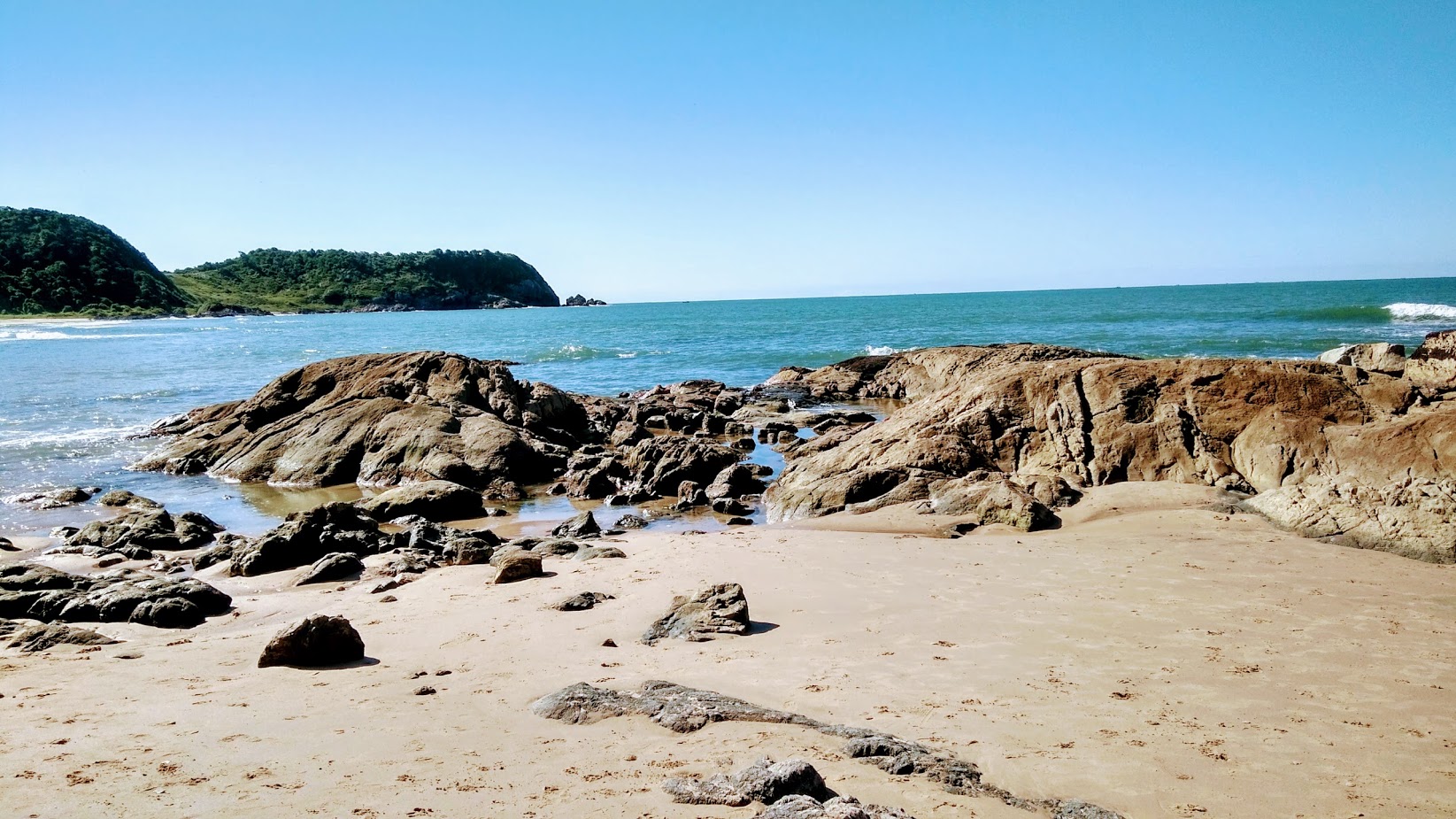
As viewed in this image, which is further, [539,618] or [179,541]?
[179,541]

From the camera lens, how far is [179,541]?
1166cm

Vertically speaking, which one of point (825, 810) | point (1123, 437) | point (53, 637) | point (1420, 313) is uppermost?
point (1420, 313)

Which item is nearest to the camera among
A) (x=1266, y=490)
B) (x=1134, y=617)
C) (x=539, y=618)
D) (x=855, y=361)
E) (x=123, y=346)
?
(x=1134, y=617)

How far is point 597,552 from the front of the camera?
9977mm

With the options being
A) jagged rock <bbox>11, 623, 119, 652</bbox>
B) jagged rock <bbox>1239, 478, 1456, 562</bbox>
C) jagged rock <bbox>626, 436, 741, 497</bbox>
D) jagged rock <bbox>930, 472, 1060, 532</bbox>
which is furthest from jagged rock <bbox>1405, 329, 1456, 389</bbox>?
jagged rock <bbox>11, 623, 119, 652</bbox>

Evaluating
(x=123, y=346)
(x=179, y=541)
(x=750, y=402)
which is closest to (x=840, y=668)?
(x=179, y=541)

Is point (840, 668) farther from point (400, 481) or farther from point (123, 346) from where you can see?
A: point (123, 346)

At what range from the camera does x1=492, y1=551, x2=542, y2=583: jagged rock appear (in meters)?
8.93

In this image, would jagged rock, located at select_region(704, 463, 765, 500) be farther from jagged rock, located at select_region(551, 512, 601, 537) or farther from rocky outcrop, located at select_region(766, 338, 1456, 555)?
jagged rock, located at select_region(551, 512, 601, 537)

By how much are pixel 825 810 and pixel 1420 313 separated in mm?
71104

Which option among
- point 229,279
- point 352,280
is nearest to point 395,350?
point 352,280

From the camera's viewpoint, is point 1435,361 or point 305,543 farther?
point 1435,361

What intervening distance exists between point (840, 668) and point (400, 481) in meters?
12.5

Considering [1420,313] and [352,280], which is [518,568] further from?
[352,280]
